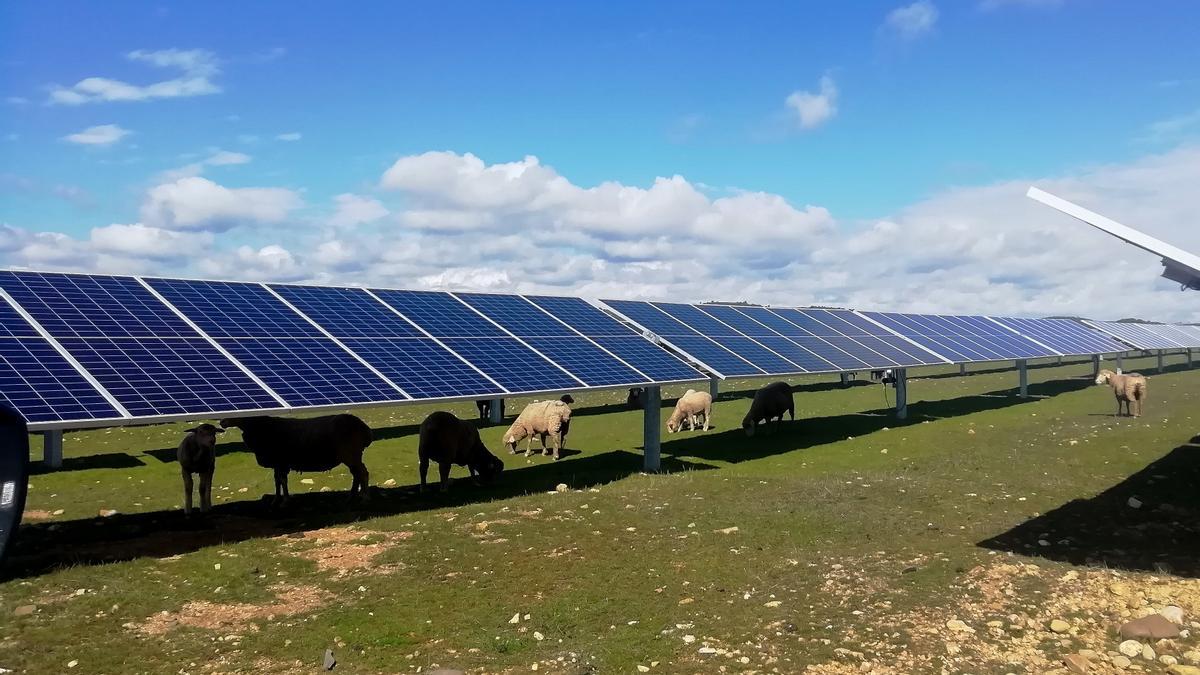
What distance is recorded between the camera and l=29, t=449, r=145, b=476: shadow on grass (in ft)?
70.0

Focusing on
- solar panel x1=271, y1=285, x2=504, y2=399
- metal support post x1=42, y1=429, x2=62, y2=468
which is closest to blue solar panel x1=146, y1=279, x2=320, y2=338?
solar panel x1=271, y1=285, x2=504, y2=399

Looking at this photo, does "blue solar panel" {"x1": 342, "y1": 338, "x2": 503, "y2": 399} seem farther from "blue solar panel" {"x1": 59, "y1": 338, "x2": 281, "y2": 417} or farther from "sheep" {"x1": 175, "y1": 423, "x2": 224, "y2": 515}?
"sheep" {"x1": 175, "y1": 423, "x2": 224, "y2": 515}

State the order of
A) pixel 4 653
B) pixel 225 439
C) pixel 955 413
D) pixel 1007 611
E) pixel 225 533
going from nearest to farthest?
1. pixel 4 653
2. pixel 1007 611
3. pixel 225 533
4. pixel 225 439
5. pixel 955 413

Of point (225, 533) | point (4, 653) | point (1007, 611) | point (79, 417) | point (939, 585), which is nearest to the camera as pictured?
point (4, 653)

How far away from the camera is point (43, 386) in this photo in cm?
1263

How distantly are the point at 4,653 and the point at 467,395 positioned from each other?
9.58 meters

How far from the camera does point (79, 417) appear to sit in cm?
1198

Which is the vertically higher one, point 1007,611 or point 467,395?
point 467,395

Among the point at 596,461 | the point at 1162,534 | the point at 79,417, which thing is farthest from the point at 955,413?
the point at 79,417

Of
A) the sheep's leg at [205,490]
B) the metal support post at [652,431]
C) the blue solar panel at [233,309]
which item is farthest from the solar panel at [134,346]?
the metal support post at [652,431]

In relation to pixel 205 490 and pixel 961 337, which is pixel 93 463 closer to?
pixel 205 490

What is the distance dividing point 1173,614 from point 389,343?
16.5m

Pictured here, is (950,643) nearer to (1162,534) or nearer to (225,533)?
(1162,534)

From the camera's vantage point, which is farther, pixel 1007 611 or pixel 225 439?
pixel 225 439
